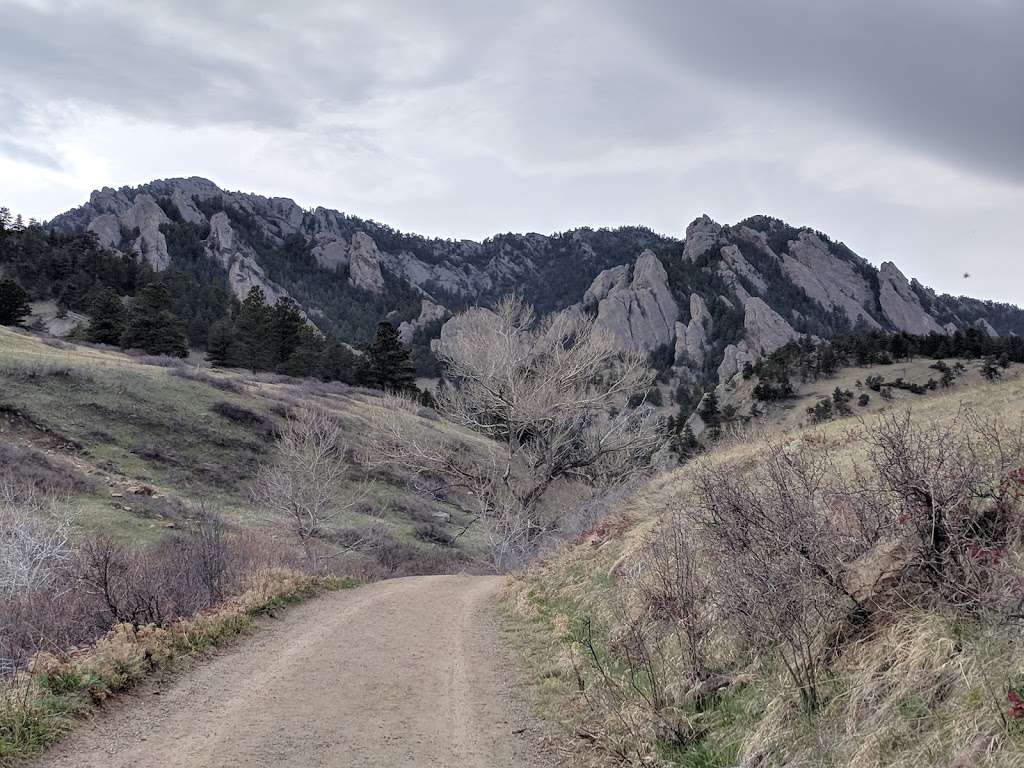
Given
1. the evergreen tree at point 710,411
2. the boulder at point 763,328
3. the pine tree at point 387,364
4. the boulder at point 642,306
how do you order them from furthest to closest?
the boulder at point 642,306 → the boulder at point 763,328 → the evergreen tree at point 710,411 → the pine tree at point 387,364

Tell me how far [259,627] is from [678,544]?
6436 mm

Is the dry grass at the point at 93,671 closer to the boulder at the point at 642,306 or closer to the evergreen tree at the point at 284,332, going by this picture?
the evergreen tree at the point at 284,332

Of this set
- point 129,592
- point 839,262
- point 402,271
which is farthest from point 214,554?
point 402,271

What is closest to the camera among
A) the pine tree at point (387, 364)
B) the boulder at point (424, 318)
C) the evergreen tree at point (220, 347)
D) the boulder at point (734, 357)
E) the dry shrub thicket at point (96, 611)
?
the dry shrub thicket at point (96, 611)

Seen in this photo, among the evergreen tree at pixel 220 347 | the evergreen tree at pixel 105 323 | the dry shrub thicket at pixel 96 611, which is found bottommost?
the dry shrub thicket at pixel 96 611

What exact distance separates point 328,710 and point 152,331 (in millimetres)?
65867

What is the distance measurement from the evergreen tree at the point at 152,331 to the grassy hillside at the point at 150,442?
17324 mm

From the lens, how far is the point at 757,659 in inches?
216

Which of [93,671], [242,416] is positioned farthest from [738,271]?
[93,671]

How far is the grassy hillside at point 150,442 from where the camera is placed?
22250mm

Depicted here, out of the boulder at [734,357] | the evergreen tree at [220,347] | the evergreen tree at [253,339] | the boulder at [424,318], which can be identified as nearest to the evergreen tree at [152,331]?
the evergreen tree at [220,347]

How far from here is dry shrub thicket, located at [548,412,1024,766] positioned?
3.99 m

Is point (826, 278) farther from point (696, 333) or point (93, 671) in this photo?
point (93, 671)

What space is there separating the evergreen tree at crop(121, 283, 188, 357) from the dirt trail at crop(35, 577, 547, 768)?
61.0 m
